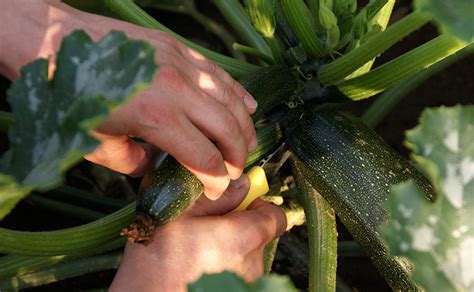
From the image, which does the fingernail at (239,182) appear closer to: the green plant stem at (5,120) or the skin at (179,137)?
the skin at (179,137)

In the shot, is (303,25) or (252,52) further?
(252,52)

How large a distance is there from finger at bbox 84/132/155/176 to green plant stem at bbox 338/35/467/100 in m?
0.61

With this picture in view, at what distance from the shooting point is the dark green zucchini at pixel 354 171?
191 cm

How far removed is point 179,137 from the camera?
1.55 m

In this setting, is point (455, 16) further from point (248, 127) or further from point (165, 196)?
point (165, 196)

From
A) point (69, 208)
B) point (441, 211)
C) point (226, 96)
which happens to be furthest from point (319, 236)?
point (69, 208)

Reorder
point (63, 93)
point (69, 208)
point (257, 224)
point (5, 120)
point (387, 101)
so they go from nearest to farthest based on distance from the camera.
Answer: point (63, 93) < point (257, 224) < point (5, 120) < point (69, 208) < point (387, 101)

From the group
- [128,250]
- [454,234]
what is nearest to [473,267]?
[454,234]

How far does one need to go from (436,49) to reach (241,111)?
0.53 m

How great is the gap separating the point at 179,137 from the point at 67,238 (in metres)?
0.45

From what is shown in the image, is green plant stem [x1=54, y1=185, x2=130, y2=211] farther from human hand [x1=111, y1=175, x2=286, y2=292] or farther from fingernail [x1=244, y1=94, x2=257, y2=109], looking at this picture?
fingernail [x1=244, y1=94, x2=257, y2=109]

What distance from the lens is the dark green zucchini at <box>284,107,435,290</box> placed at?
6.26 ft

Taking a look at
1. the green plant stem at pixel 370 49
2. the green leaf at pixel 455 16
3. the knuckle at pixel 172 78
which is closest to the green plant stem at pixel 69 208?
the green plant stem at pixel 370 49

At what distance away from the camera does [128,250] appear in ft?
6.18
